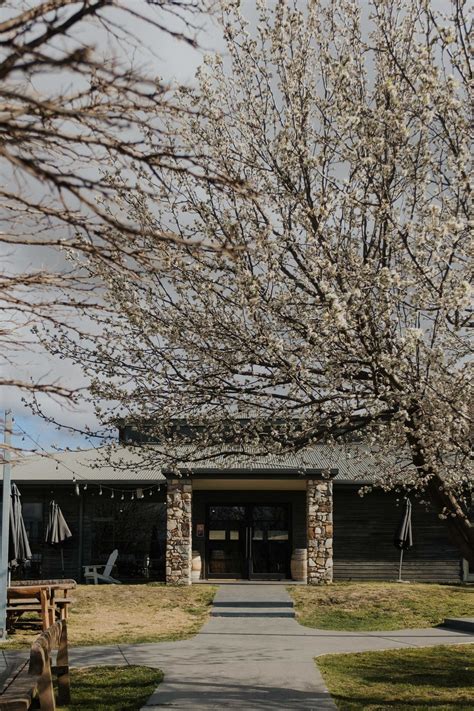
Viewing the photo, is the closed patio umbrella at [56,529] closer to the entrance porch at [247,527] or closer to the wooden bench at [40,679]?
the entrance porch at [247,527]

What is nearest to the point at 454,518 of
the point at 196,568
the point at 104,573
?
the point at 196,568

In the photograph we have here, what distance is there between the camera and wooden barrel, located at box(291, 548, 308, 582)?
75.8ft

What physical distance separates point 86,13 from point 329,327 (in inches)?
173

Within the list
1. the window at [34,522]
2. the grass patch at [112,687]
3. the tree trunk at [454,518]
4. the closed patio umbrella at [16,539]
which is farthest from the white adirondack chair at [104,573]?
the tree trunk at [454,518]

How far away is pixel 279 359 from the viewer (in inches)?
325

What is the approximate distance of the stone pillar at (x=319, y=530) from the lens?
22.1 metres

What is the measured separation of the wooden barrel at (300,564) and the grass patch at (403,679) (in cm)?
1019

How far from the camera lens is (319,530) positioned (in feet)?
73.4

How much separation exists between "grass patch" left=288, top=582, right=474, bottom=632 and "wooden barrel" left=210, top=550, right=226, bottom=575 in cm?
452

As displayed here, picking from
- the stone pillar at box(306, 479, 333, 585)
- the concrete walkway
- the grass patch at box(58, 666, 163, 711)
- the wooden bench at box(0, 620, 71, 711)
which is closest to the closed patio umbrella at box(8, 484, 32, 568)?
the concrete walkway

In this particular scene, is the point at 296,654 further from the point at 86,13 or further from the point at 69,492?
the point at 69,492

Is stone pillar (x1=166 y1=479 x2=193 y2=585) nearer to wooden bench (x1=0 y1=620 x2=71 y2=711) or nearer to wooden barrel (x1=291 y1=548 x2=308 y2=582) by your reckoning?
wooden barrel (x1=291 y1=548 x2=308 y2=582)

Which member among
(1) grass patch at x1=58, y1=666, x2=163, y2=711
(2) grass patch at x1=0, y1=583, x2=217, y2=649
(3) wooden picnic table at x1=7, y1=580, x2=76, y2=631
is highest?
(3) wooden picnic table at x1=7, y1=580, x2=76, y2=631

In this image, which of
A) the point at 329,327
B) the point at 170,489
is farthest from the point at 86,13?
the point at 170,489
